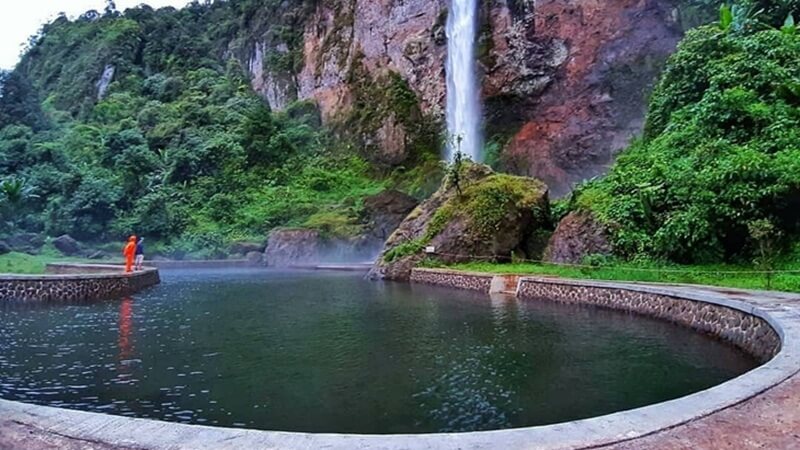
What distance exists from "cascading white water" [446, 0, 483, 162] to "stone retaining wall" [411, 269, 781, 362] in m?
20.2

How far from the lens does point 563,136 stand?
36531 mm

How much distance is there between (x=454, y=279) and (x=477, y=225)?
3427 millimetres

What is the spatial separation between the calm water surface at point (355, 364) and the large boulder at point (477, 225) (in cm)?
839

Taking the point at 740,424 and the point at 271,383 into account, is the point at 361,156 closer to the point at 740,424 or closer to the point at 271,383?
the point at 271,383

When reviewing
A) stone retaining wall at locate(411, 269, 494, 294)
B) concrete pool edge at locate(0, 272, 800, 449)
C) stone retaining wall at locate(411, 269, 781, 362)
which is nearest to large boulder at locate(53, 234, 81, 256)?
stone retaining wall at locate(411, 269, 494, 294)

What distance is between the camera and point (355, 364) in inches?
338

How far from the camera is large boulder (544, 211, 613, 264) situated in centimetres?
1864

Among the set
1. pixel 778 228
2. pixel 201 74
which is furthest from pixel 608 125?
pixel 201 74

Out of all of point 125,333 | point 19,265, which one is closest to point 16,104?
point 19,265

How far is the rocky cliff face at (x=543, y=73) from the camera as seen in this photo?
3456cm

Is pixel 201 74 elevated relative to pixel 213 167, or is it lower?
Result: elevated

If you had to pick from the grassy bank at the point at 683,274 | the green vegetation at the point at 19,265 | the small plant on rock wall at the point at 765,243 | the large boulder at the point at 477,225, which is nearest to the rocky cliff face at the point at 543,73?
the large boulder at the point at 477,225

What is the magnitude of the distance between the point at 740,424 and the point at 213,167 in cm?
4714

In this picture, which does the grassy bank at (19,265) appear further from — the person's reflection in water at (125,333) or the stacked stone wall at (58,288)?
the person's reflection in water at (125,333)
